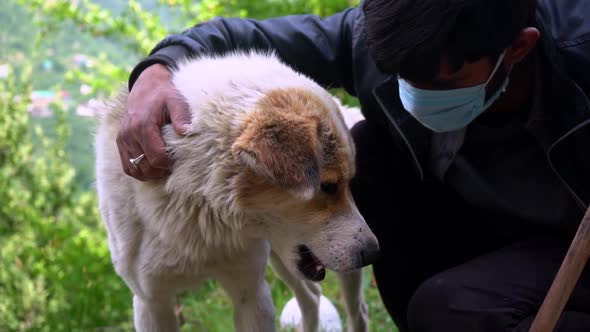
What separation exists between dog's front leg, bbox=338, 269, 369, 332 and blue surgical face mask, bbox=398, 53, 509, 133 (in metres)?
1.06

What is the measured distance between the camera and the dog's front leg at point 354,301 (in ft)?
10.5

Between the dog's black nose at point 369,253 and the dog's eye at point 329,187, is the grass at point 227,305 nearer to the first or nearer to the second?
the dog's black nose at point 369,253

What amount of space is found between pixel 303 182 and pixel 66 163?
4.83 meters

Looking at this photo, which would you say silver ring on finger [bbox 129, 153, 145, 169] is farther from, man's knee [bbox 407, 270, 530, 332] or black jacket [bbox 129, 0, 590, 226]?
man's knee [bbox 407, 270, 530, 332]

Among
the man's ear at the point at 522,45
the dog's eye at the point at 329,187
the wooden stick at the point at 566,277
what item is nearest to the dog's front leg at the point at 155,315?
the dog's eye at the point at 329,187

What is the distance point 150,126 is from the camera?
2.29 metres

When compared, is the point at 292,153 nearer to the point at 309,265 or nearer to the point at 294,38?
the point at 309,265

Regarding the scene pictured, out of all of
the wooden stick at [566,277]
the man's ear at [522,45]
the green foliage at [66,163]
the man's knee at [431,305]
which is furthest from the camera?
the green foliage at [66,163]

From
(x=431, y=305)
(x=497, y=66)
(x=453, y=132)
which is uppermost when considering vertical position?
(x=497, y=66)

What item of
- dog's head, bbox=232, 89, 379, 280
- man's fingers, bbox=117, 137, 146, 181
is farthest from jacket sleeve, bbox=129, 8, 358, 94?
man's fingers, bbox=117, 137, 146, 181

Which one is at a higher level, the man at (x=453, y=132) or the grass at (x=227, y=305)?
the man at (x=453, y=132)

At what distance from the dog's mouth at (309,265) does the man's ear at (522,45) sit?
2.99 ft

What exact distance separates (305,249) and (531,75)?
0.96 meters

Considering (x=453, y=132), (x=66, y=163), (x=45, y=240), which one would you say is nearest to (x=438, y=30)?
(x=453, y=132)
